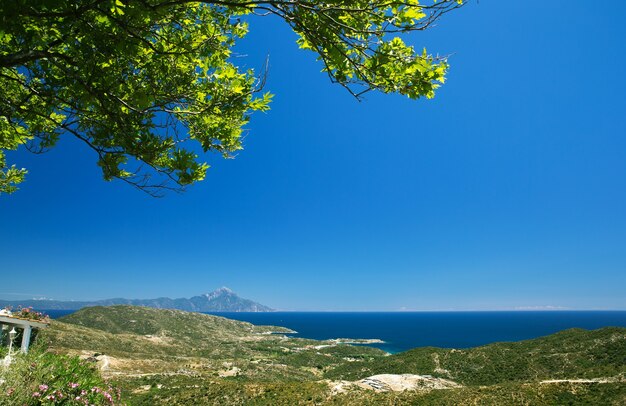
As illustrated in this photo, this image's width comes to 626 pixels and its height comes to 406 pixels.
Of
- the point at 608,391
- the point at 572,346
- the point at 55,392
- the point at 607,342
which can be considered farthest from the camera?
the point at 572,346

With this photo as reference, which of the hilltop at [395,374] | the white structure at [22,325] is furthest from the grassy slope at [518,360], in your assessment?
the white structure at [22,325]

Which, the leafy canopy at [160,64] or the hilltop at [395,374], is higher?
the leafy canopy at [160,64]

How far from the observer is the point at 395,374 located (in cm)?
4034

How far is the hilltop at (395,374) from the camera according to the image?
988 inches

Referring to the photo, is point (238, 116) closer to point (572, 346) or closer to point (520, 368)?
point (520, 368)

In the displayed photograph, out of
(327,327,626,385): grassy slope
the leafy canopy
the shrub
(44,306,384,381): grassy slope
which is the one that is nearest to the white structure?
(44,306,384,381): grassy slope

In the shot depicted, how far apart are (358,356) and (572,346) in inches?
2295

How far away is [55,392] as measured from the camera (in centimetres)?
652

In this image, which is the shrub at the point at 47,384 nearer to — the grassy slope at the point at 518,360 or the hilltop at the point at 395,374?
the hilltop at the point at 395,374

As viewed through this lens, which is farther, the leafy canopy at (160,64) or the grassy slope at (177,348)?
the grassy slope at (177,348)

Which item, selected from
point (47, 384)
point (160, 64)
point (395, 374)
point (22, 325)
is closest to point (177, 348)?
point (395, 374)

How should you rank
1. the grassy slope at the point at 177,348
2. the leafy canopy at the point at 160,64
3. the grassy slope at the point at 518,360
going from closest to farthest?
the leafy canopy at the point at 160,64 → the grassy slope at the point at 518,360 → the grassy slope at the point at 177,348

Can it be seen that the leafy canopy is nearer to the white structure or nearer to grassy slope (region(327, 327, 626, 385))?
the white structure

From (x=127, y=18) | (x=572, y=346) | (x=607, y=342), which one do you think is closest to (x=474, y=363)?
(x=572, y=346)
